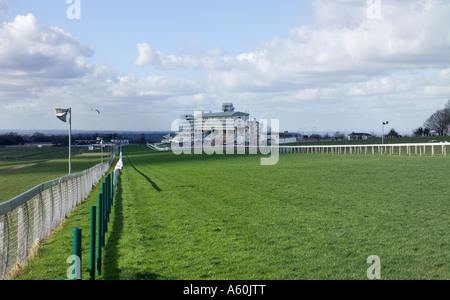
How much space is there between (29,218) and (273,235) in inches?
166

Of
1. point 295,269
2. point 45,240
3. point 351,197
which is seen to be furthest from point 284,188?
point 295,269

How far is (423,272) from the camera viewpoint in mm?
5652

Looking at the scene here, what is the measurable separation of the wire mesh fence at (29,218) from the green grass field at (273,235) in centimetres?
26

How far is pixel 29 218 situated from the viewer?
820cm

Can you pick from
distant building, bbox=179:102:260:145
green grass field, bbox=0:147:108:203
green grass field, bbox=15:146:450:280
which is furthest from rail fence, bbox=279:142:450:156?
distant building, bbox=179:102:260:145

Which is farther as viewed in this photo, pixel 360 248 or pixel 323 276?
pixel 360 248

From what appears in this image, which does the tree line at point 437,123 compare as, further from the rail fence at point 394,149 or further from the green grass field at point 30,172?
the green grass field at point 30,172

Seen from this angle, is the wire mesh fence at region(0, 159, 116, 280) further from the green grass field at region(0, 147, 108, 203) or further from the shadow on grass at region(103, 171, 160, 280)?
the green grass field at region(0, 147, 108, 203)

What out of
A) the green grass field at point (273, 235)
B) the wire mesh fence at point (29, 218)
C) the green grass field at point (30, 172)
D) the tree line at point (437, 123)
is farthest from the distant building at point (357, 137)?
the wire mesh fence at point (29, 218)

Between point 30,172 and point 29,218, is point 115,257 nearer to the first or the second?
point 29,218

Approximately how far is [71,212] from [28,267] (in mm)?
6082

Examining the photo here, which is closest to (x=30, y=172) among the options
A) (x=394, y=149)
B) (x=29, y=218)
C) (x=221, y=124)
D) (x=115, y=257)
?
(x=394, y=149)
